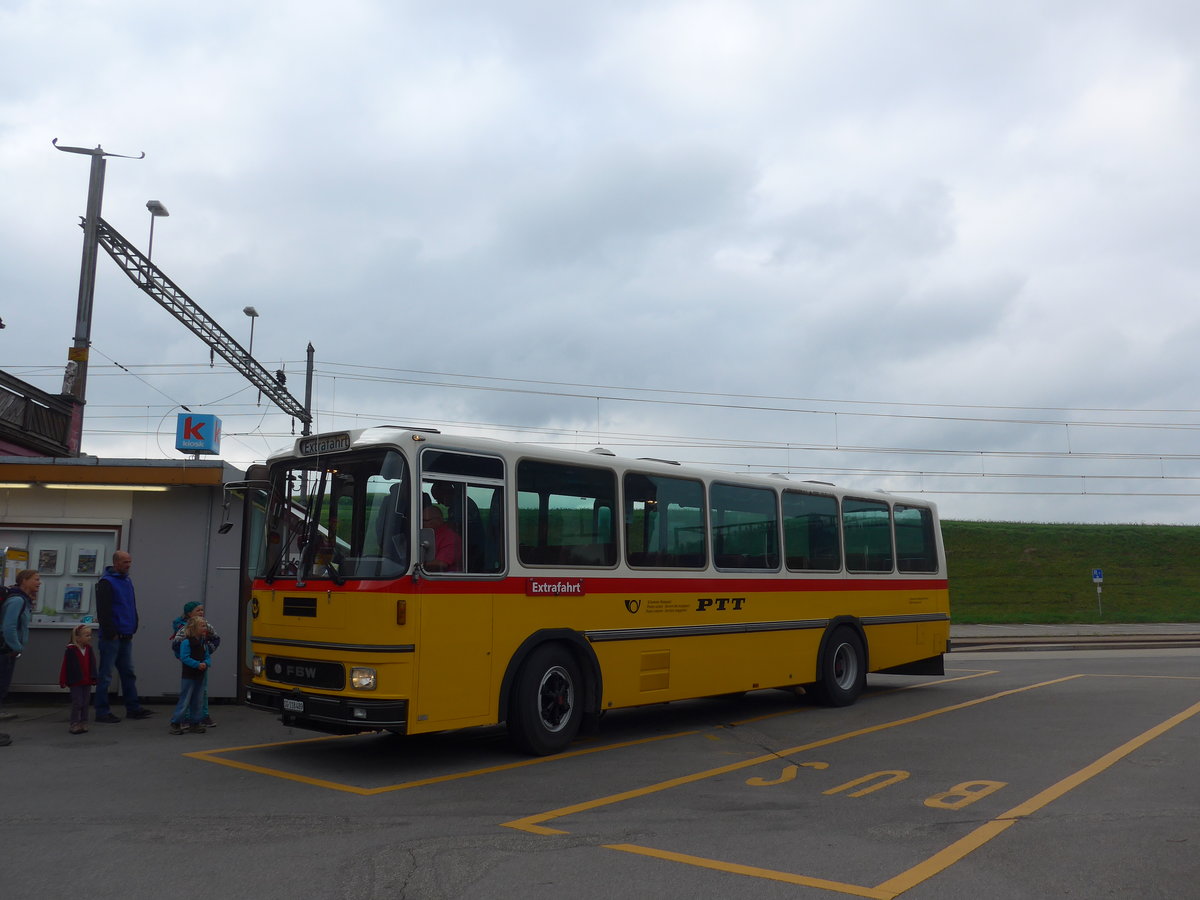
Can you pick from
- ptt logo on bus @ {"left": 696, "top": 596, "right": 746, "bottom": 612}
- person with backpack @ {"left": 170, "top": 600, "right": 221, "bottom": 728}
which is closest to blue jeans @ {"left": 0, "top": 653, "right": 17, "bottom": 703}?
person with backpack @ {"left": 170, "top": 600, "right": 221, "bottom": 728}

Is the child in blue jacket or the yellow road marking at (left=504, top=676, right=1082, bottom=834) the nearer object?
the yellow road marking at (left=504, top=676, right=1082, bottom=834)

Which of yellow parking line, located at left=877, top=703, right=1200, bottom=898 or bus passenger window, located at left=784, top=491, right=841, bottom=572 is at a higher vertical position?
bus passenger window, located at left=784, top=491, right=841, bottom=572

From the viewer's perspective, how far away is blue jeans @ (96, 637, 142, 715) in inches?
424

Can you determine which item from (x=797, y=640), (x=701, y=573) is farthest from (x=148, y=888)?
(x=797, y=640)

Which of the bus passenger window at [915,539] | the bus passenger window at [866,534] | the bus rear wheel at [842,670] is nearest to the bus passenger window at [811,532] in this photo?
the bus passenger window at [866,534]

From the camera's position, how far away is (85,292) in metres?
18.2

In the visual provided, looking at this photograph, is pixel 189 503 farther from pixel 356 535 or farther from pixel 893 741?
pixel 893 741

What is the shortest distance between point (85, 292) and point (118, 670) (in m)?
9.90

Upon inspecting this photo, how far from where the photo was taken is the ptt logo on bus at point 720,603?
1077 centimetres

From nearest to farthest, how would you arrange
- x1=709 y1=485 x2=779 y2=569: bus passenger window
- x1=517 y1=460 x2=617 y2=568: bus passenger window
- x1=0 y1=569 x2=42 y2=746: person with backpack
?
1. x1=517 y1=460 x2=617 y2=568: bus passenger window
2. x1=0 y1=569 x2=42 y2=746: person with backpack
3. x1=709 y1=485 x2=779 y2=569: bus passenger window

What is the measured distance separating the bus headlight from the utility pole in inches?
524

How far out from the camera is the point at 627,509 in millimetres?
10078

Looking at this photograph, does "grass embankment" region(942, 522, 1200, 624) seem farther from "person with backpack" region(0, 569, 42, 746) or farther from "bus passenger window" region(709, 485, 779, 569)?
"person with backpack" region(0, 569, 42, 746)

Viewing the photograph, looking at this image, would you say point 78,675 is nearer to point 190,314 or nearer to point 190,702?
point 190,702
